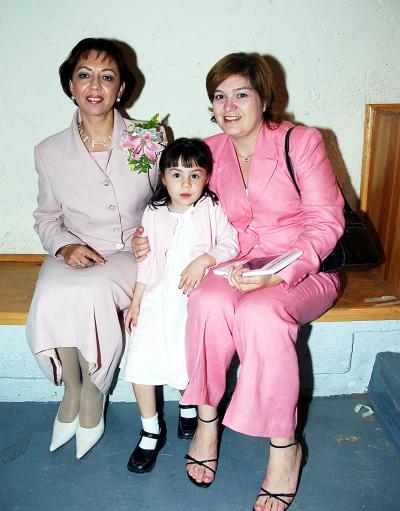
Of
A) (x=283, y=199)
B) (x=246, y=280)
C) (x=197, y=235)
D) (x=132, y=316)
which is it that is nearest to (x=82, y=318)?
(x=132, y=316)

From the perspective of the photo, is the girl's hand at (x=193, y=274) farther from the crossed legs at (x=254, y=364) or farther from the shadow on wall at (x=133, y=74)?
the shadow on wall at (x=133, y=74)

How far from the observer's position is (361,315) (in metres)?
2.44

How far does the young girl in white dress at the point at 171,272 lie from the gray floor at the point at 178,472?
124 mm

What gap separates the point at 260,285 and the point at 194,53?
1.58 m

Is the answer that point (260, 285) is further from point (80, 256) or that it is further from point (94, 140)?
point (94, 140)

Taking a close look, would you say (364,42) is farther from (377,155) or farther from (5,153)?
(5,153)

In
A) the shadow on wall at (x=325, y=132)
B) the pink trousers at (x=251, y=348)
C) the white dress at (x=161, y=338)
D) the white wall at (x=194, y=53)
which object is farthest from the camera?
the shadow on wall at (x=325, y=132)

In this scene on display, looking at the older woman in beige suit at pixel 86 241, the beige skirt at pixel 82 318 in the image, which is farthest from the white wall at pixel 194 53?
the beige skirt at pixel 82 318

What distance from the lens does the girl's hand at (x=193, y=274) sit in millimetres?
2146

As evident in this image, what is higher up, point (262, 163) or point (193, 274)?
point (262, 163)

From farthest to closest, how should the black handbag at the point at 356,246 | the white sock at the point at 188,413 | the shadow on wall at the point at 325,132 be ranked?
1. the shadow on wall at the point at 325,132
2. the black handbag at the point at 356,246
3. the white sock at the point at 188,413

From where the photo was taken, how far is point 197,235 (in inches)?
89.0

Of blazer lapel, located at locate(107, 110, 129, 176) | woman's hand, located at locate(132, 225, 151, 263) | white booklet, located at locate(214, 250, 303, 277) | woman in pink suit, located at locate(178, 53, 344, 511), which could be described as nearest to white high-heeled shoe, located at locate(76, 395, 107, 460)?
woman in pink suit, located at locate(178, 53, 344, 511)

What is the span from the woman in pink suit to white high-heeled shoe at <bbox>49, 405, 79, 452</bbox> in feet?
1.93
